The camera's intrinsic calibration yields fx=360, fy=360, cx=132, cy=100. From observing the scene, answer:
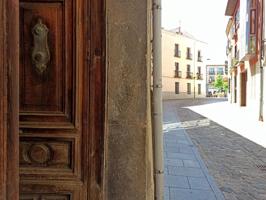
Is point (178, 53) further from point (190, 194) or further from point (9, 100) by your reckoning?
point (9, 100)

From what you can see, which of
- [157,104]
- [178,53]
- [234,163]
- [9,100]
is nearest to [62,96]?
[157,104]

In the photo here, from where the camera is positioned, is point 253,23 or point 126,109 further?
point 253,23

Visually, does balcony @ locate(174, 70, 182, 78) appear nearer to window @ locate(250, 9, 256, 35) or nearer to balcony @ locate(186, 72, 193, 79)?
balcony @ locate(186, 72, 193, 79)

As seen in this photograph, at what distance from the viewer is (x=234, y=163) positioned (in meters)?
6.66

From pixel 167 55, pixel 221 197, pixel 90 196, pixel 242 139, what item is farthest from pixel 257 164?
pixel 167 55

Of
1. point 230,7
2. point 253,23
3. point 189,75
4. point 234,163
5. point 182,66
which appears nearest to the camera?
point 234,163

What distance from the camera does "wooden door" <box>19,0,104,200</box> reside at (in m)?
2.47

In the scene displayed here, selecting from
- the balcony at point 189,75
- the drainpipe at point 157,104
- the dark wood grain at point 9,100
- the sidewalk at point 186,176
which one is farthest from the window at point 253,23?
the balcony at point 189,75

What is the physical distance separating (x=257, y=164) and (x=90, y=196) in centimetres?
482

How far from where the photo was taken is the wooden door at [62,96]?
2473 mm

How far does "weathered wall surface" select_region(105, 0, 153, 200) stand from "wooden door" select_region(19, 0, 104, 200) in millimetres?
296

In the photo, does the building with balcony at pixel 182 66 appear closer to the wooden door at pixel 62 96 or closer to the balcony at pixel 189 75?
the balcony at pixel 189 75

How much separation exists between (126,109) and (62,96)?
0.56 meters

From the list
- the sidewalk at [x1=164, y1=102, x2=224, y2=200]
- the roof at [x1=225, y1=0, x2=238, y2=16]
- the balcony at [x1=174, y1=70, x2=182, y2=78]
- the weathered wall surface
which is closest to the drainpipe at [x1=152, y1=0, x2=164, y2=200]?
the weathered wall surface
